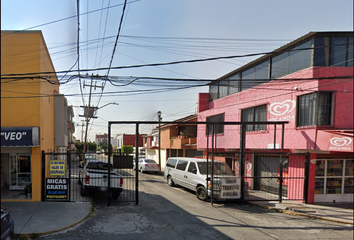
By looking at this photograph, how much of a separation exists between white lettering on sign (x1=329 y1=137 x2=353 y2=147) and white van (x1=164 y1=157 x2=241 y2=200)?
12.3 ft

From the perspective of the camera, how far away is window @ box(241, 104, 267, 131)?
35.5 ft

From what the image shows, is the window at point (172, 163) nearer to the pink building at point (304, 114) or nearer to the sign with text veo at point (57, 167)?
the pink building at point (304, 114)

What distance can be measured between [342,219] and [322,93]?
145 inches

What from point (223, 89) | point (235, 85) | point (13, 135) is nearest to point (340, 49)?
point (235, 85)

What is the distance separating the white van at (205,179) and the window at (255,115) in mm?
3247

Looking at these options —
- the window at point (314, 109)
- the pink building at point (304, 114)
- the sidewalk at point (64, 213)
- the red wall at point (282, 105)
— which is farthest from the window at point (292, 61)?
the sidewalk at point (64, 213)

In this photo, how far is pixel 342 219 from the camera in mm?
5543

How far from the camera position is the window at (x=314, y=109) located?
6.44 meters

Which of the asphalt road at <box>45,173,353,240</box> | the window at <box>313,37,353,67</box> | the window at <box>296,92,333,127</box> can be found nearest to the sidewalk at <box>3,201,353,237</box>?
the asphalt road at <box>45,173,353,240</box>

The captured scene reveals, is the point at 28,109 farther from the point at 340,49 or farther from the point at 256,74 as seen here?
the point at 256,74

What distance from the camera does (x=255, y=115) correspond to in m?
11.4

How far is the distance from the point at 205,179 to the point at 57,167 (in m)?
5.75

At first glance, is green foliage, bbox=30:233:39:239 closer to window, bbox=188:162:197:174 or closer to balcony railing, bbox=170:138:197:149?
window, bbox=188:162:197:174

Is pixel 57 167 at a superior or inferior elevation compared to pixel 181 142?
superior
